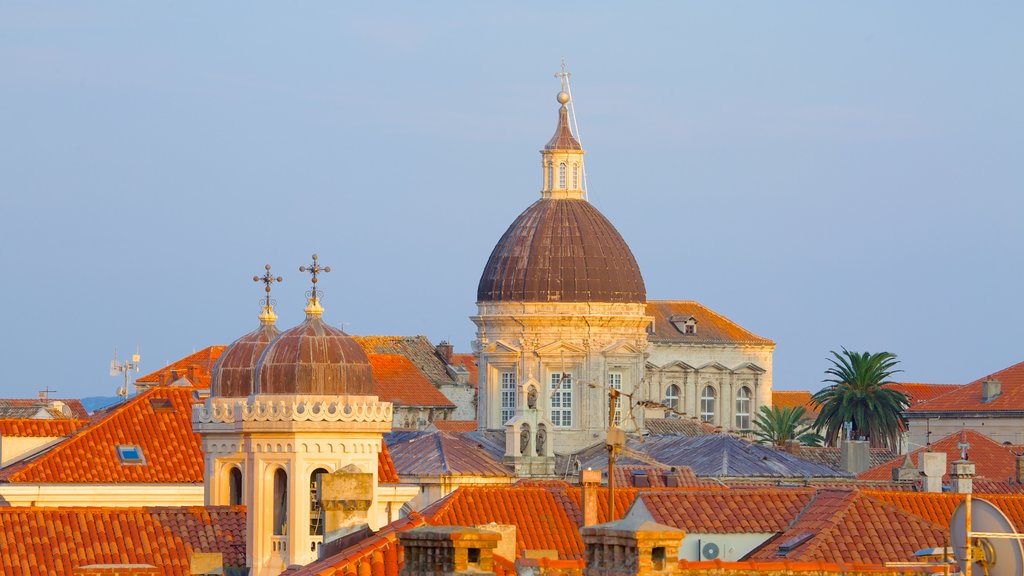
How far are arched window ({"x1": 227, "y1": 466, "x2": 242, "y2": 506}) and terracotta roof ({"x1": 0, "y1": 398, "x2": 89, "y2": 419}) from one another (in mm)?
66038

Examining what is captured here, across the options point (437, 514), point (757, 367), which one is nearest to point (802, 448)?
point (757, 367)

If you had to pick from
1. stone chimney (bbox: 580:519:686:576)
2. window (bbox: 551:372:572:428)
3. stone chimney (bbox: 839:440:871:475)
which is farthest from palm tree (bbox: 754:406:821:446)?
stone chimney (bbox: 580:519:686:576)

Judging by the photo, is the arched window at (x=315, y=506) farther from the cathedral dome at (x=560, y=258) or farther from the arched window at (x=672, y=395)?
the arched window at (x=672, y=395)

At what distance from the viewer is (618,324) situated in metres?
134

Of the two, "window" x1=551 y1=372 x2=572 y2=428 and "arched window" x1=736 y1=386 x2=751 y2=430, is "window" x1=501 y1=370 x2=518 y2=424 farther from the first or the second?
"arched window" x1=736 y1=386 x2=751 y2=430

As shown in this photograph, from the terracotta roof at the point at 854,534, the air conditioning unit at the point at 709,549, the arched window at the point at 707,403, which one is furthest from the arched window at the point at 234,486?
the arched window at the point at 707,403

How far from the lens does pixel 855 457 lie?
118 meters

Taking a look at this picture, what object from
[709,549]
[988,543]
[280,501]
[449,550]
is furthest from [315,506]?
[988,543]

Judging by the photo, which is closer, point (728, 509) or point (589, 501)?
point (589, 501)

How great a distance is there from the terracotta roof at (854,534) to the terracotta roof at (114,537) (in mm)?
8146

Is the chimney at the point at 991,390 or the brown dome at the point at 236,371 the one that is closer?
the brown dome at the point at 236,371

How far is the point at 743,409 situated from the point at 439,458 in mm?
53706

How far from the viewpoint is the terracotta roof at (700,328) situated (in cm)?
16350

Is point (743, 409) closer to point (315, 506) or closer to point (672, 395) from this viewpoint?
point (672, 395)
